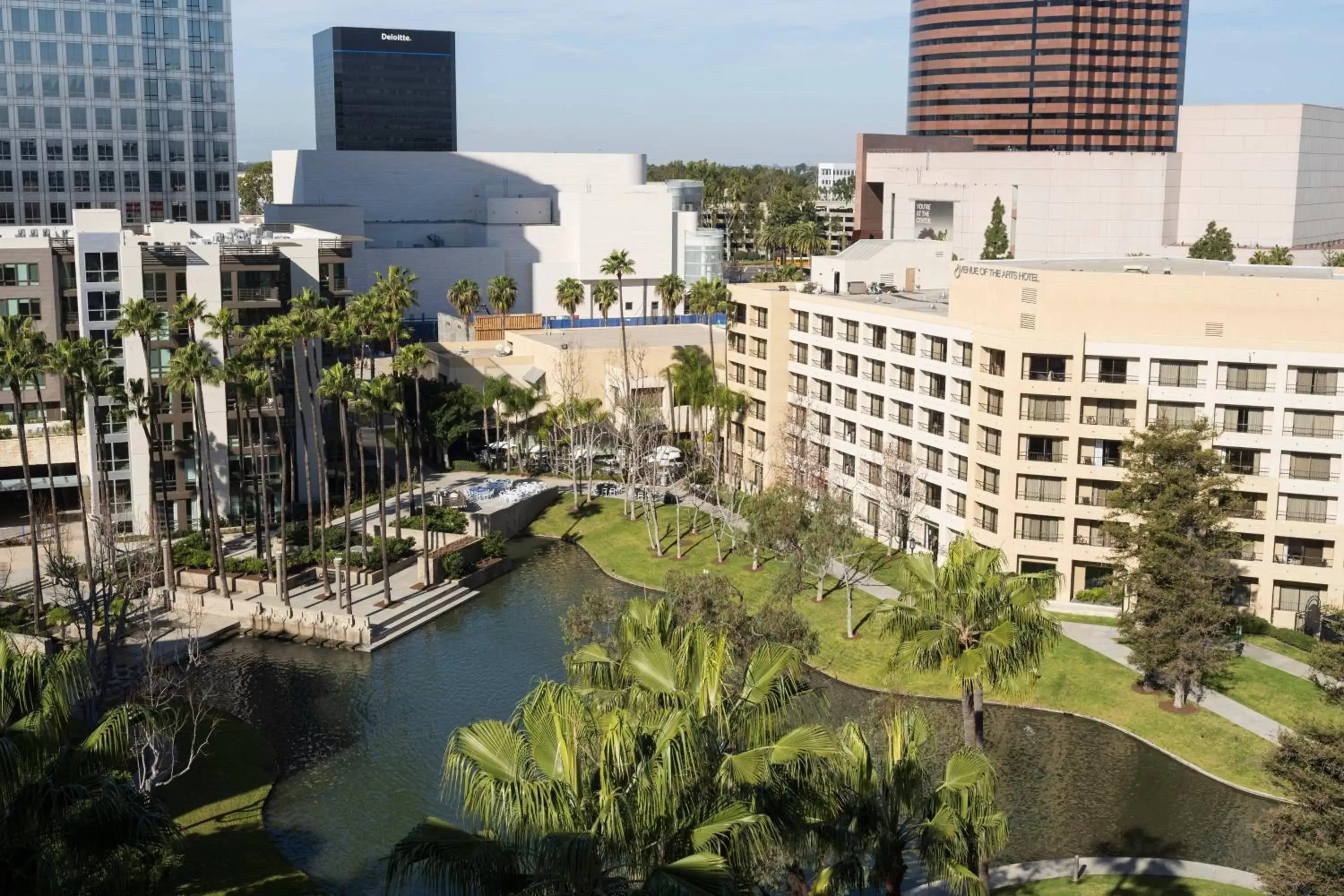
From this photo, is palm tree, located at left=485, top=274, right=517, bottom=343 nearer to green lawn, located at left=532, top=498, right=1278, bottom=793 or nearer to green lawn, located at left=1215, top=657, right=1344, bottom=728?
green lawn, located at left=532, top=498, right=1278, bottom=793

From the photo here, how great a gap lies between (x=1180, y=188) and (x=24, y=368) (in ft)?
435

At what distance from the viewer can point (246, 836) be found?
5234 centimetres

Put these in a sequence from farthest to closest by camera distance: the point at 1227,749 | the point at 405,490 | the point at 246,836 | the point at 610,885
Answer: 1. the point at 405,490
2. the point at 1227,749
3. the point at 246,836
4. the point at 610,885

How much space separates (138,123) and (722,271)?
78136mm

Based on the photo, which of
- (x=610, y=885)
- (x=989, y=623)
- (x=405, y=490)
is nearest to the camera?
(x=610, y=885)

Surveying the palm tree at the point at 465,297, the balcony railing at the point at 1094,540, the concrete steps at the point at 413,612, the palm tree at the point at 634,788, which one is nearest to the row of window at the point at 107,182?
the palm tree at the point at 465,297

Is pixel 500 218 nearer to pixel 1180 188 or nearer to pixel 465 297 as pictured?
pixel 465 297

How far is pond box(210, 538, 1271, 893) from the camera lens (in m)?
52.2

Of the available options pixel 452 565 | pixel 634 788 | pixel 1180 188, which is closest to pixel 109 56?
pixel 452 565

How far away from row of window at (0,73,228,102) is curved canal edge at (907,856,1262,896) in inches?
4095

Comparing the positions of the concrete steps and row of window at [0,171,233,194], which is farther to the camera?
row of window at [0,171,233,194]

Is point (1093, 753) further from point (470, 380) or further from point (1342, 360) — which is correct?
point (470, 380)

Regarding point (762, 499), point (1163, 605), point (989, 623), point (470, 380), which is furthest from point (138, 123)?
point (989, 623)

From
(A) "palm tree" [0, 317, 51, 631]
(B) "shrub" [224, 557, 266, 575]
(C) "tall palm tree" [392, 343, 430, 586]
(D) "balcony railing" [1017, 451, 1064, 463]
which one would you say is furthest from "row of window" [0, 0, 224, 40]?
(D) "balcony railing" [1017, 451, 1064, 463]
